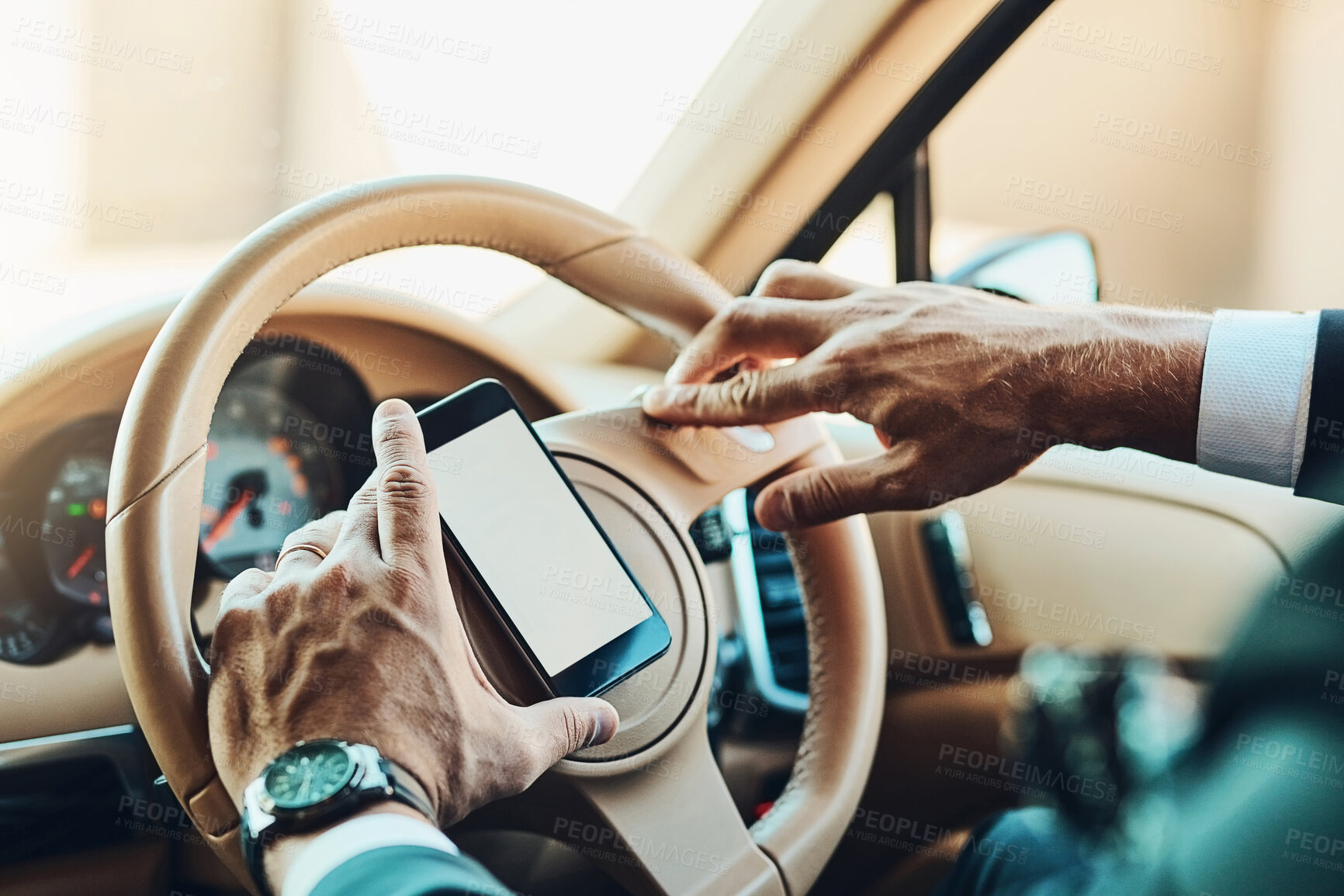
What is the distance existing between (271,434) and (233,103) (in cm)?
76

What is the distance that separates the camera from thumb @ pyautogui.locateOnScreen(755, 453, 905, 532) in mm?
871

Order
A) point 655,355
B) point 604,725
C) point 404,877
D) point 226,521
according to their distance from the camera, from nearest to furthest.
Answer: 1. point 404,877
2. point 604,725
3. point 226,521
4. point 655,355

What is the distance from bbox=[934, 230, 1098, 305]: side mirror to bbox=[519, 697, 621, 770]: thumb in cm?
102

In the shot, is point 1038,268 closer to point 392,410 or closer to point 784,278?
point 784,278

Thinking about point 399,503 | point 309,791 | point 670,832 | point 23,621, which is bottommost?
point 670,832

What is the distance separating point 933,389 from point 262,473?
70cm

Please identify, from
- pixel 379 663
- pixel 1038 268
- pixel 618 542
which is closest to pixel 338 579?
pixel 379 663

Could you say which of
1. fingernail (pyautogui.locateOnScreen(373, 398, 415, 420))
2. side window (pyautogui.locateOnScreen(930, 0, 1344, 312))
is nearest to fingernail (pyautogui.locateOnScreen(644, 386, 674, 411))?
fingernail (pyautogui.locateOnScreen(373, 398, 415, 420))

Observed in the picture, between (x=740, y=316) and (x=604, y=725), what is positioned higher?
(x=740, y=316)

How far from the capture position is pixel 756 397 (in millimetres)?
860

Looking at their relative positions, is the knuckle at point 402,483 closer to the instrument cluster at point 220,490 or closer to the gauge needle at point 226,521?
the instrument cluster at point 220,490

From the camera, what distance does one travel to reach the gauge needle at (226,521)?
0.99 metres

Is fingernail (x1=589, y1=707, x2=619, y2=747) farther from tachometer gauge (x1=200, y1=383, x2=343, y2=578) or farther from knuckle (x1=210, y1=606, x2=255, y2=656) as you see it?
tachometer gauge (x1=200, y1=383, x2=343, y2=578)

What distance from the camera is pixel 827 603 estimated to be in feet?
3.07
